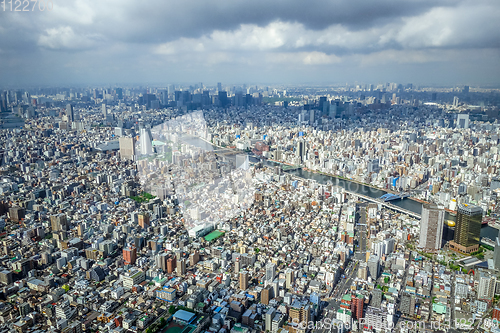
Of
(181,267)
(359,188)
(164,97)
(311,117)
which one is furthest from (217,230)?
(311,117)

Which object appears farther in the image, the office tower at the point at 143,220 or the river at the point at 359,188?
the office tower at the point at 143,220

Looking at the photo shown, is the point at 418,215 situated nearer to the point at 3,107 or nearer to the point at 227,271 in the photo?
the point at 227,271

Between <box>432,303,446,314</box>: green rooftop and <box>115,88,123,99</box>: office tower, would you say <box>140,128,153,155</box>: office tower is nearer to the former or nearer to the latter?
<box>115,88,123,99</box>: office tower

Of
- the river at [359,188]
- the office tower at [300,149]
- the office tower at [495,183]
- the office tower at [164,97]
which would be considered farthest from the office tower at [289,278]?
the office tower at [300,149]

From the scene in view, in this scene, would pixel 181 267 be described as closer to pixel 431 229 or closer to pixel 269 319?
pixel 269 319

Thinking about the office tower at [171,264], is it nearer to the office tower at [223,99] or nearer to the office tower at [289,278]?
the office tower at [289,278]
